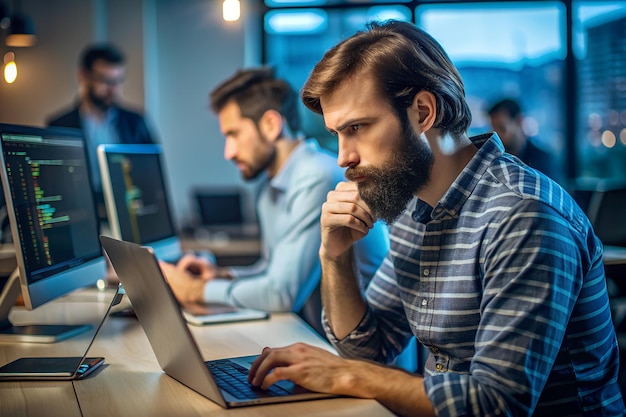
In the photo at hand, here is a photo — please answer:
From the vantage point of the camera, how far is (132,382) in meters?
1.43

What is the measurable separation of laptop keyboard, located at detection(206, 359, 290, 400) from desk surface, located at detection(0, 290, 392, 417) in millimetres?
43

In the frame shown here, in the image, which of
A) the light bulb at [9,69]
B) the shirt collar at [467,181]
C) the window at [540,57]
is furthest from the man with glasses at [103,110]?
the shirt collar at [467,181]

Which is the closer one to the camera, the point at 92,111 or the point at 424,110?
the point at 424,110

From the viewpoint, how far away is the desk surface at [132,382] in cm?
123

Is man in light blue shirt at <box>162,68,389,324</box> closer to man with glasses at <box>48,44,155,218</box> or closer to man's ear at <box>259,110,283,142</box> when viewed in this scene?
man's ear at <box>259,110,283,142</box>

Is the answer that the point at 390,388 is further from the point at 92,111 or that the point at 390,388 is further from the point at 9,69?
the point at 92,111

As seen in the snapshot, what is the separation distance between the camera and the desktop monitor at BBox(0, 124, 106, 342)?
1667mm

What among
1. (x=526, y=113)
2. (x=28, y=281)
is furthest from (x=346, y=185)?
(x=526, y=113)

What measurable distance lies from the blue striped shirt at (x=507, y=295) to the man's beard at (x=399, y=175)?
0.23 feet

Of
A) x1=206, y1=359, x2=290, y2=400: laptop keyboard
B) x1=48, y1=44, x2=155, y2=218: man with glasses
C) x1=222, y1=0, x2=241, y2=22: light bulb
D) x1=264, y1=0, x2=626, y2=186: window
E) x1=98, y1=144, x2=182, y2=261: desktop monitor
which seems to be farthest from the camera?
x1=264, y1=0, x2=626, y2=186: window

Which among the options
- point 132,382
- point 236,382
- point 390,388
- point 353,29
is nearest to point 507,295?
point 390,388

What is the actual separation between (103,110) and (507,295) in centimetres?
436

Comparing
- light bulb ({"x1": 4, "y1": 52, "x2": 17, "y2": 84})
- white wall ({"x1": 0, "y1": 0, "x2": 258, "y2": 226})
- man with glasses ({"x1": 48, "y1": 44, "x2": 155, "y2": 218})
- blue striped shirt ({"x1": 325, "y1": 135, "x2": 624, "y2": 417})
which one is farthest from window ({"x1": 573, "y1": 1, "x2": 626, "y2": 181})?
blue striped shirt ({"x1": 325, "y1": 135, "x2": 624, "y2": 417})

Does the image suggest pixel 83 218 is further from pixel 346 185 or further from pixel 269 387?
pixel 269 387
